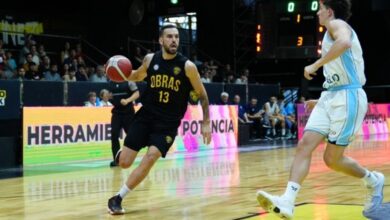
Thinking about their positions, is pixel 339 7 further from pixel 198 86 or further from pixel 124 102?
pixel 124 102

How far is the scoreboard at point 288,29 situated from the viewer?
22109 millimetres

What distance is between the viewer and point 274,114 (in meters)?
21.5

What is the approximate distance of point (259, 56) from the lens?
23.0 meters

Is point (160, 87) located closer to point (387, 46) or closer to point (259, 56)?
point (259, 56)

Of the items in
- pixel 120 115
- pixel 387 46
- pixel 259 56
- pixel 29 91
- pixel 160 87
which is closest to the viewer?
pixel 160 87

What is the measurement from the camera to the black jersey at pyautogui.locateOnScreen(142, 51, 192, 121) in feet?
22.1

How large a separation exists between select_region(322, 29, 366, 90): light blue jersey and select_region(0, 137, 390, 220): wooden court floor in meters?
1.26

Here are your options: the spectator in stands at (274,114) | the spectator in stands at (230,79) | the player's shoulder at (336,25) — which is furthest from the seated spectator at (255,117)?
the player's shoulder at (336,25)

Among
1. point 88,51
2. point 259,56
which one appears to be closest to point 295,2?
point 259,56

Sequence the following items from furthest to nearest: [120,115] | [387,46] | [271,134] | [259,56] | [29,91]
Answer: [387,46], [259,56], [271,134], [29,91], [120,115]

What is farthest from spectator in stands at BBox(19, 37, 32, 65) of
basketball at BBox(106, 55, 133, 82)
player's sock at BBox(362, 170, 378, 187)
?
player's sock at BBox(362, 170, 378, 187)

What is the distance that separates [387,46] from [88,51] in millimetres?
13706

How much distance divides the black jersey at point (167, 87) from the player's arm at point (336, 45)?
1.80 m

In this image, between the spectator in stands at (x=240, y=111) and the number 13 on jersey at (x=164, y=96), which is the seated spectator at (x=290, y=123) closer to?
the spectator in stands at (x=240, y=111)
